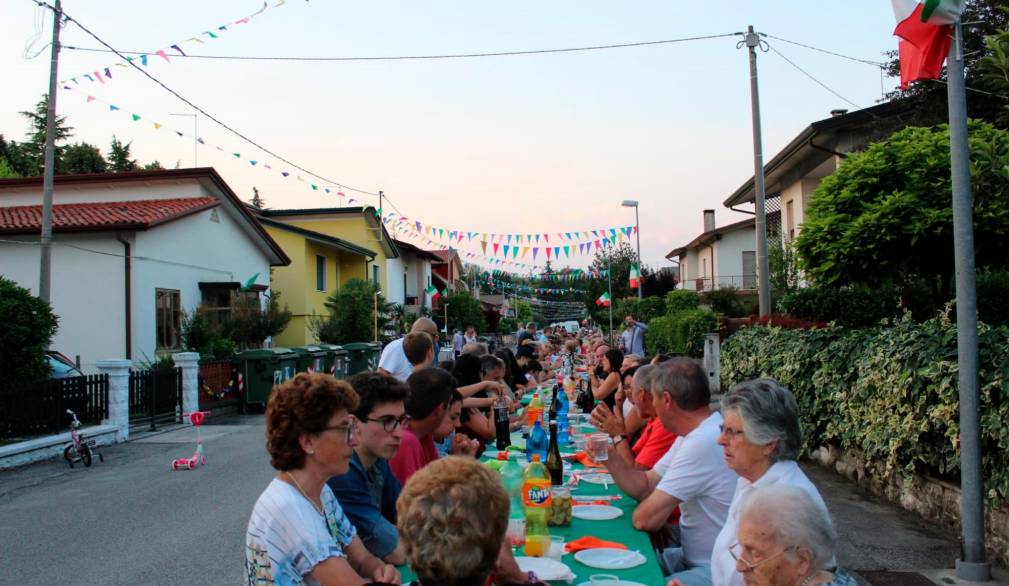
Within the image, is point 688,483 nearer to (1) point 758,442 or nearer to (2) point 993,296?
(1) point 758,442

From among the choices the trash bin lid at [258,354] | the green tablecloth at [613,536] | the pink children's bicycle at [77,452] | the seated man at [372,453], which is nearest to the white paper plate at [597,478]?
the green tablecloth at [613,536]

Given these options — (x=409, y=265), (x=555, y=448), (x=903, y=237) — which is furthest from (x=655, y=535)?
(x=409, y=265)

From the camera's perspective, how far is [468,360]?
7672mm

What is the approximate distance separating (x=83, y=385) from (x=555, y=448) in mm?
9871

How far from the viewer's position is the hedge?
5.18 meters

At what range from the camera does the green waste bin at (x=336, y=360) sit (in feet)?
71.8

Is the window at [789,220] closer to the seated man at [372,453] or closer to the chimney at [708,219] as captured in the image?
the seated man at [372,453]

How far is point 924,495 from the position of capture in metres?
6.37

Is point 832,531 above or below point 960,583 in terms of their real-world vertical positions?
above

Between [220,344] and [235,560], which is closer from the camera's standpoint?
[235,560]

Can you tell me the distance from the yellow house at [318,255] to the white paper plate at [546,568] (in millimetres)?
26395

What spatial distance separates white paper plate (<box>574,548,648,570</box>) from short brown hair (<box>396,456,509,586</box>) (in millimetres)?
1384

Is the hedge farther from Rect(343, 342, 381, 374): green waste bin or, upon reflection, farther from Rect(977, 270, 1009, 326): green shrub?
Rect(343, 342, 381, 374): green waste bin

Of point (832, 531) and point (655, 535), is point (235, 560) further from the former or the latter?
point (832, 531)
